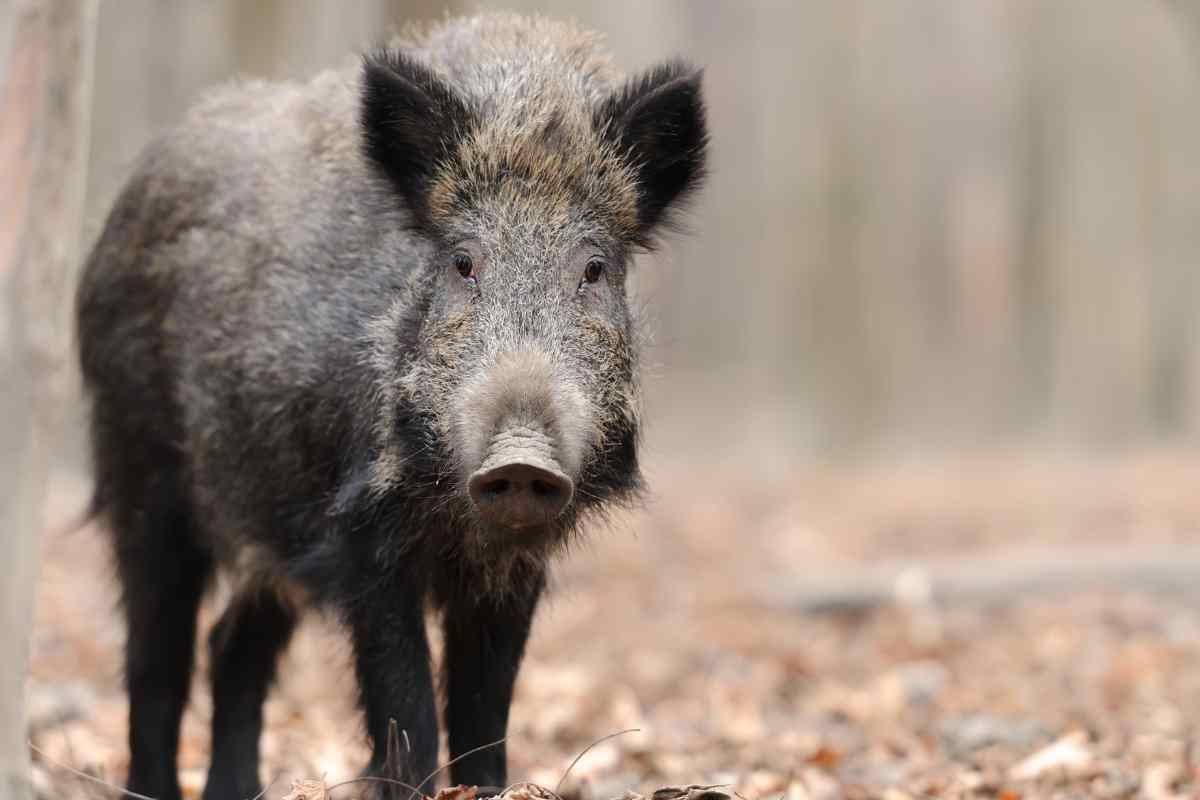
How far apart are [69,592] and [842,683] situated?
524 centimetres

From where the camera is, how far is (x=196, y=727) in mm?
7664

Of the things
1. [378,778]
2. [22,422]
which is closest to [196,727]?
[378,778]

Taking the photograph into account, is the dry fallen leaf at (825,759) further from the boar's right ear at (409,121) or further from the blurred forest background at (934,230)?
the blurred forest background at (934,230)

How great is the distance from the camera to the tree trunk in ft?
10.9

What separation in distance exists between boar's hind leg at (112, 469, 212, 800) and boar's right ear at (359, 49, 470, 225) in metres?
1.68

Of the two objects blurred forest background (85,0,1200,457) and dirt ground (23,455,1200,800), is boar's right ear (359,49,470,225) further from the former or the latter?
blurred forest background (85,0,1200,457)

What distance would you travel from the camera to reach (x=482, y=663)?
5.20 m

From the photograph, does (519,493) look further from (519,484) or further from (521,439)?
(521,439)

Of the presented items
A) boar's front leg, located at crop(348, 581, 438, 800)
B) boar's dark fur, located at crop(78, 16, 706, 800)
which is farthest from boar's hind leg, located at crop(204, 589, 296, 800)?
boar's front leg, located at crop(348, 581, 438, 800)

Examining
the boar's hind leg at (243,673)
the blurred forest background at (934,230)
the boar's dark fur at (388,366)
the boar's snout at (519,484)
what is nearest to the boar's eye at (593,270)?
the boar's dark fur at (388,366)

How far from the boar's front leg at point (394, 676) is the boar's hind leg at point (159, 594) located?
1.35 meters

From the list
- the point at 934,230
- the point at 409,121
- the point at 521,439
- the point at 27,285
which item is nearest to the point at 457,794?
the point at 521,439

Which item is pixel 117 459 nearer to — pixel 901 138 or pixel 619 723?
pixel 619 723

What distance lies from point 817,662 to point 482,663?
14.3 ft
